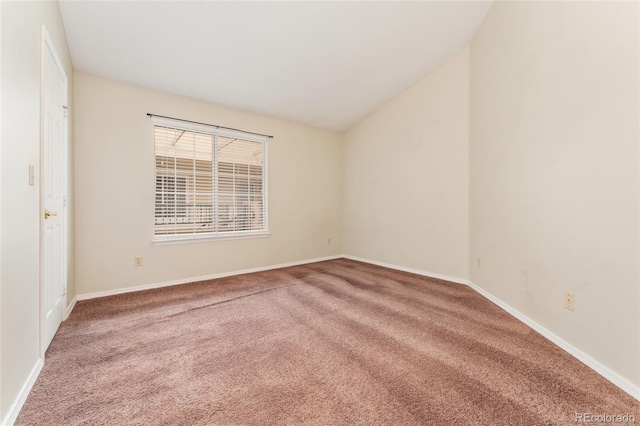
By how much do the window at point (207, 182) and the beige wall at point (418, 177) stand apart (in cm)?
184

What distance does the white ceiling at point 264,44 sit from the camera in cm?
232

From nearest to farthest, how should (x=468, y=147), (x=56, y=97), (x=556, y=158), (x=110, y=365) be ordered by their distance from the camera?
(x=110, y=365)
(x=556, y=158)
(x=56, y=97)
(x=468, y=147)

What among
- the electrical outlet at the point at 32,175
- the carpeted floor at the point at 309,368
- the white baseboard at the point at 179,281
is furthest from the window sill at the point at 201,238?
the electrical outlet at the point at 32,175

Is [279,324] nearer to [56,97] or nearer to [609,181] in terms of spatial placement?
[609,181]

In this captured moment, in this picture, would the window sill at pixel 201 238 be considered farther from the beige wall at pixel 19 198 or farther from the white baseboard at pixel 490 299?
the beige wall at pixel 19 198

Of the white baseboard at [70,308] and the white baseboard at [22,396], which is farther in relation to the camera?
the white baseboard at [70,308]

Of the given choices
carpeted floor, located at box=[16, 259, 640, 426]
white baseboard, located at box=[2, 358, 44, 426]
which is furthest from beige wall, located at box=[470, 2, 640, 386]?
white baseboard, located at box=[2, 358, 44, 426]

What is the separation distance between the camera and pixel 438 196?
3643 mm

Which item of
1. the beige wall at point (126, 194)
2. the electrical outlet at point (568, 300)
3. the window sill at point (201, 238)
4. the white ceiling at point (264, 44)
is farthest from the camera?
the window sill at point (201, 238)

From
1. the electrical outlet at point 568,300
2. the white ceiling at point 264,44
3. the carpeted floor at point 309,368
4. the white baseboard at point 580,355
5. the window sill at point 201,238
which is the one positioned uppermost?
the white ceiling at point 264,44

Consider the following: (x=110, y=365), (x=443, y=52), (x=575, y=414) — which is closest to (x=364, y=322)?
(x=575, y=414)

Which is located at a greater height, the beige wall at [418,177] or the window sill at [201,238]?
the beige wall at [418,177]

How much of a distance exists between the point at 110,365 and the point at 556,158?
339cm

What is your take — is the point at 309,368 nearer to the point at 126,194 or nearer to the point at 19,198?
the point at 19,198
